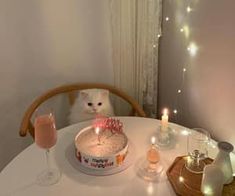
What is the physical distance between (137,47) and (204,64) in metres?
0.39

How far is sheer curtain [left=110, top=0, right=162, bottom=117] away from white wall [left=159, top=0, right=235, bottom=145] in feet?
0.23

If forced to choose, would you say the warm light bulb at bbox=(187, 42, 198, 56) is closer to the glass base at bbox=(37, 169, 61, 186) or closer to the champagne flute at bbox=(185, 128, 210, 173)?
the champagne flute at bbox=(185, 128, 210, 173)

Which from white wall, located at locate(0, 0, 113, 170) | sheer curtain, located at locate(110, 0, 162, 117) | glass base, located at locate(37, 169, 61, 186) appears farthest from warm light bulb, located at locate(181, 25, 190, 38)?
glass base, located at locate(37, 169, 61, 186)

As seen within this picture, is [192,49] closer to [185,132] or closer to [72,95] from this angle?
[185,132]

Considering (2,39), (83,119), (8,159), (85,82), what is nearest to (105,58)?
(85,82)

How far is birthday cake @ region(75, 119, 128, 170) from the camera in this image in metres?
1.25

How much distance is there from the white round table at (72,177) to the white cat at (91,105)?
0.29 meters

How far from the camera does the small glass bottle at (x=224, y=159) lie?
111cm

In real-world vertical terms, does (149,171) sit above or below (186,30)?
below

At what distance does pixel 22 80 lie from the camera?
71.9 inches

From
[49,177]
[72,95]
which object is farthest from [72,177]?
[72,95]

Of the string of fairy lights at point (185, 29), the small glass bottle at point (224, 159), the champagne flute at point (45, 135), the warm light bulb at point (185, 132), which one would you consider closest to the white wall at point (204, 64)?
the string of fairy lights at point (185, 29)

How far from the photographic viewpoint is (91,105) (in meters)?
1.71

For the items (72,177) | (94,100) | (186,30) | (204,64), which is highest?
(186,30)
